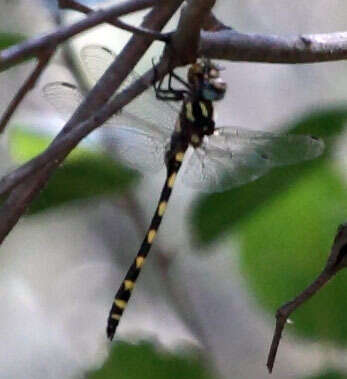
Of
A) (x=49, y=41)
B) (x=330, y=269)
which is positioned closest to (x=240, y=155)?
(x=330, y=269)

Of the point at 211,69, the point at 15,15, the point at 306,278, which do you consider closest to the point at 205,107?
the point at 211,69

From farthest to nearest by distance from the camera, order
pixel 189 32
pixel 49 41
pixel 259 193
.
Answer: pixel 259 193 < pixel 189 32 < pixel 49 41

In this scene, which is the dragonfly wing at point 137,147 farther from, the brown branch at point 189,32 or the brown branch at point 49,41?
the brown branch at point 49,41

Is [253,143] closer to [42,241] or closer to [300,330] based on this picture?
[300,330]

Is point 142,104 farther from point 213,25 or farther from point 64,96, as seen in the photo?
point 213,25

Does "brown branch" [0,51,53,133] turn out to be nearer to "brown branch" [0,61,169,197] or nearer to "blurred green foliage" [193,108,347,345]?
"brown branch" [0,61,169,197]

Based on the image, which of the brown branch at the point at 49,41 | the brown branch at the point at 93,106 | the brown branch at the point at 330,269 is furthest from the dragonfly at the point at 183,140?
the brown branch at the point at 49,41

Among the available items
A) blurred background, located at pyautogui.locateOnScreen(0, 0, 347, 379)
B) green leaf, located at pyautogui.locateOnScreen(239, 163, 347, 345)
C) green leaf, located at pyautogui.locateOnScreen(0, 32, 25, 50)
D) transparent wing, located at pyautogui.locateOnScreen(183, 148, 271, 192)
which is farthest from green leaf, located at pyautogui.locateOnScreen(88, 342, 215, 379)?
green leaf, located at pyautogui.locateOnScreen(0, 32, 25, 50)

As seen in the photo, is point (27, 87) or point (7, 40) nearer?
point (27, 87)
